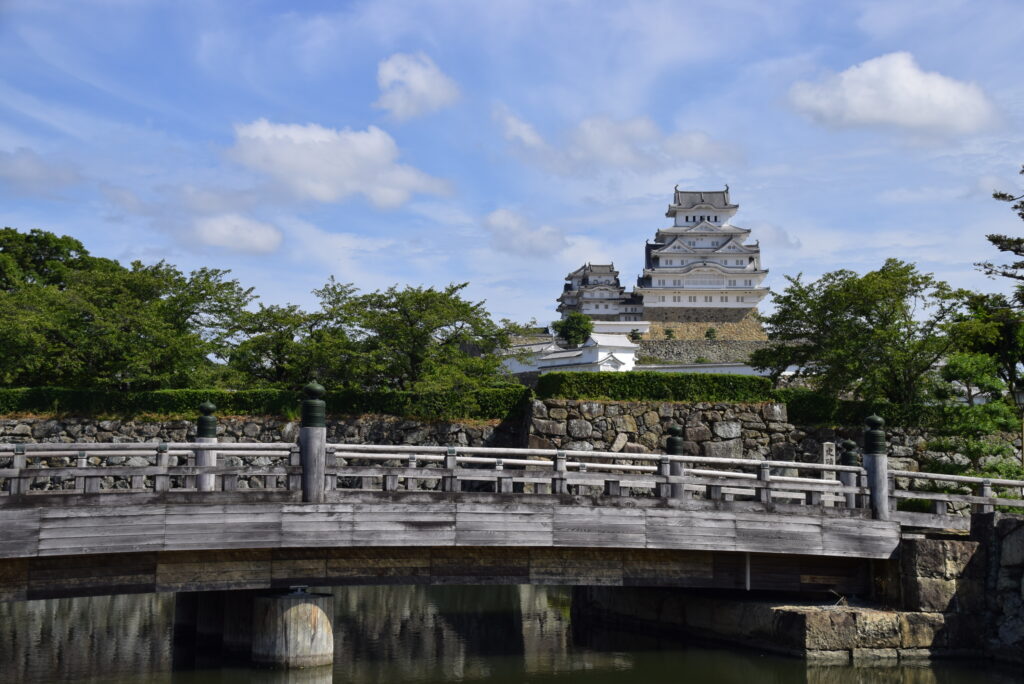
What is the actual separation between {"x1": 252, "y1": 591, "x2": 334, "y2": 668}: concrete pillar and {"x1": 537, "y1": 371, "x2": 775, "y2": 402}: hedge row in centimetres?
1403

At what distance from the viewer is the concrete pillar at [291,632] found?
45.4ft

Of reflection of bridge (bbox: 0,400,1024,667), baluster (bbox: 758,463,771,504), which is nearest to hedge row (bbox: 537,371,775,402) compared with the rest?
reflection of bridge (bbox: 0,400,1024,667)

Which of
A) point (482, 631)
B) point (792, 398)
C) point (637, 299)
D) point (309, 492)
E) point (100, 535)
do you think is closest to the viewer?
point (100, 535)

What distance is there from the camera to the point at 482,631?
19891mm

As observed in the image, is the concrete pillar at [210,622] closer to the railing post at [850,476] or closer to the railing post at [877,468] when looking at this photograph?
the railing post at [850,476]

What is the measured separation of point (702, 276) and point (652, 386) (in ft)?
172

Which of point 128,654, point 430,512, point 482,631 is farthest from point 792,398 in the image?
point 128,654

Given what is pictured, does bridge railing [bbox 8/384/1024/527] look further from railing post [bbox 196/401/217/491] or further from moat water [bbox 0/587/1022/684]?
moat water [bbox 0/587/1022/684]

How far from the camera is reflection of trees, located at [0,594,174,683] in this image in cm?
1505

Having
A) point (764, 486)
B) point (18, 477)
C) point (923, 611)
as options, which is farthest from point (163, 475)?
point (923, 611)

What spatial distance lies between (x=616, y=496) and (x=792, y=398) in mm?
14805

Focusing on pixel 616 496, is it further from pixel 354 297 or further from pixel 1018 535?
pixel 354 297

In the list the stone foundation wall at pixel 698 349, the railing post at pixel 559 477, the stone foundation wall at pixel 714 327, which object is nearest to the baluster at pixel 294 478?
the railing post at pixel 559 477

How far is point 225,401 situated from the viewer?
28.8m
